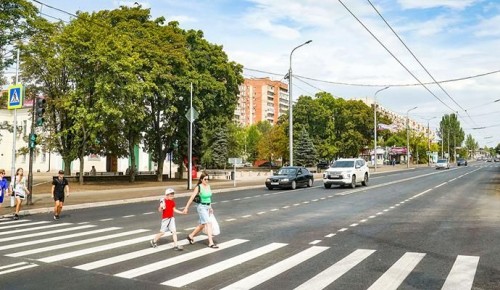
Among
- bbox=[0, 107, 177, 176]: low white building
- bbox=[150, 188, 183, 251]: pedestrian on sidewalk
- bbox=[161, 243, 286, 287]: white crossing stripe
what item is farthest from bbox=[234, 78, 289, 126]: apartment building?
bbox=[161, 243, 286, 287]: white crossing stripe

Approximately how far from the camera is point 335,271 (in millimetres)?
7312

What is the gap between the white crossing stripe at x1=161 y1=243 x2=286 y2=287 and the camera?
6.70 meters

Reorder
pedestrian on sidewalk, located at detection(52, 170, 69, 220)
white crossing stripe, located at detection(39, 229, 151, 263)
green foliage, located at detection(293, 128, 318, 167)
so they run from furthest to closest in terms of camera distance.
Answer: green foliage, located at detection(293, 128, 318, 167)
pedestrian on sidewalk, located at detection(52, 170, 69, 220)
white crossing stripe, located at detection(39, 229, 151, 263)

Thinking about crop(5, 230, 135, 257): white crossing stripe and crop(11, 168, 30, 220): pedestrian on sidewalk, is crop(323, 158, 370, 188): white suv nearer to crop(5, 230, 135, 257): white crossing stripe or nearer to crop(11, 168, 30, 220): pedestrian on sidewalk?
crop(11, 168, 30, 220): pedestrian on sidewalk

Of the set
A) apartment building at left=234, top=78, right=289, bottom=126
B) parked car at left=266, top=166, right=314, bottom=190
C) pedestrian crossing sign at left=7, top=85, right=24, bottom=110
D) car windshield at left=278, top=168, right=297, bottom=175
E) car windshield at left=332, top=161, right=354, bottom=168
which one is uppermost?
apartment building at left=234, top=78, right=289, bottom=126

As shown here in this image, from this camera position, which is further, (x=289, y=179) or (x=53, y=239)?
(x=289, y=179)

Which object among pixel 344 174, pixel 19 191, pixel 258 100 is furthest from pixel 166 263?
pixel 258 100

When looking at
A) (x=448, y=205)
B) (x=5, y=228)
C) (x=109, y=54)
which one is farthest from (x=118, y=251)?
(x=109, y=54)

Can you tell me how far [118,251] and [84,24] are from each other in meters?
25.4

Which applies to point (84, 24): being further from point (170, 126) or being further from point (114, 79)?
point (170, 126)

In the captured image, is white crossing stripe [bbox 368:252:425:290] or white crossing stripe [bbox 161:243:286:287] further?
white crossing stripe [bbox 161:243:286:287]

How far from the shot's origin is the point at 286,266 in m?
7.69

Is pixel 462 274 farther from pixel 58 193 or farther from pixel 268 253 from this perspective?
pixel 58 193

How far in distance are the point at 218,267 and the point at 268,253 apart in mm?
1481
